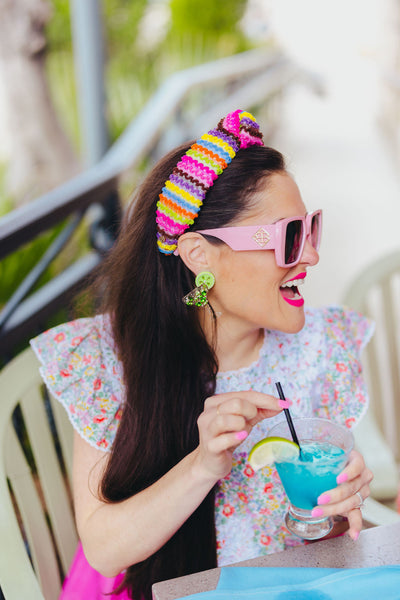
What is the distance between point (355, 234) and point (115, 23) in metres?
3.73

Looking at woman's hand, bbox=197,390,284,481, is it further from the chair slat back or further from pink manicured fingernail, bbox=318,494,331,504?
the chair slat back

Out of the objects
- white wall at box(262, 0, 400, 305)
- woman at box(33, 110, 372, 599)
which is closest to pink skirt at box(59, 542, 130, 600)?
woman at box(33, 110, 372, 599)

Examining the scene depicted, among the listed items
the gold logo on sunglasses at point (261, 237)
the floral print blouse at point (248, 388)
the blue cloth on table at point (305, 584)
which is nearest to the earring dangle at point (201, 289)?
the gold logo on sunglasses at point (261, 237)

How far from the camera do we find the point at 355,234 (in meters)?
5.30

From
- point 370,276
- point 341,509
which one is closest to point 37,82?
point 370,276

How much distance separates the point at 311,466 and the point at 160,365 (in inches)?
15.9

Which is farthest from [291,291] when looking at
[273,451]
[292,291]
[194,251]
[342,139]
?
[342,139]

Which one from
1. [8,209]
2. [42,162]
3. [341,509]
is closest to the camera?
[341,509]

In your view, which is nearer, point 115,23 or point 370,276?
point 370,276

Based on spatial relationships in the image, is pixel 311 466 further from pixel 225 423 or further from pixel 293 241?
pixel 293 241

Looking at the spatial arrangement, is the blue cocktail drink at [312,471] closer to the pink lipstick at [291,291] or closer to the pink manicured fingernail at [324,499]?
the pink manicured fingernail at [324,499]

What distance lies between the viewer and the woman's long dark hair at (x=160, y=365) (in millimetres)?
1235

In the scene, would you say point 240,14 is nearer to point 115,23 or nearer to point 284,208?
point 115,23

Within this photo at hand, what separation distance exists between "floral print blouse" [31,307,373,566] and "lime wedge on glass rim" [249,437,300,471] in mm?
297
